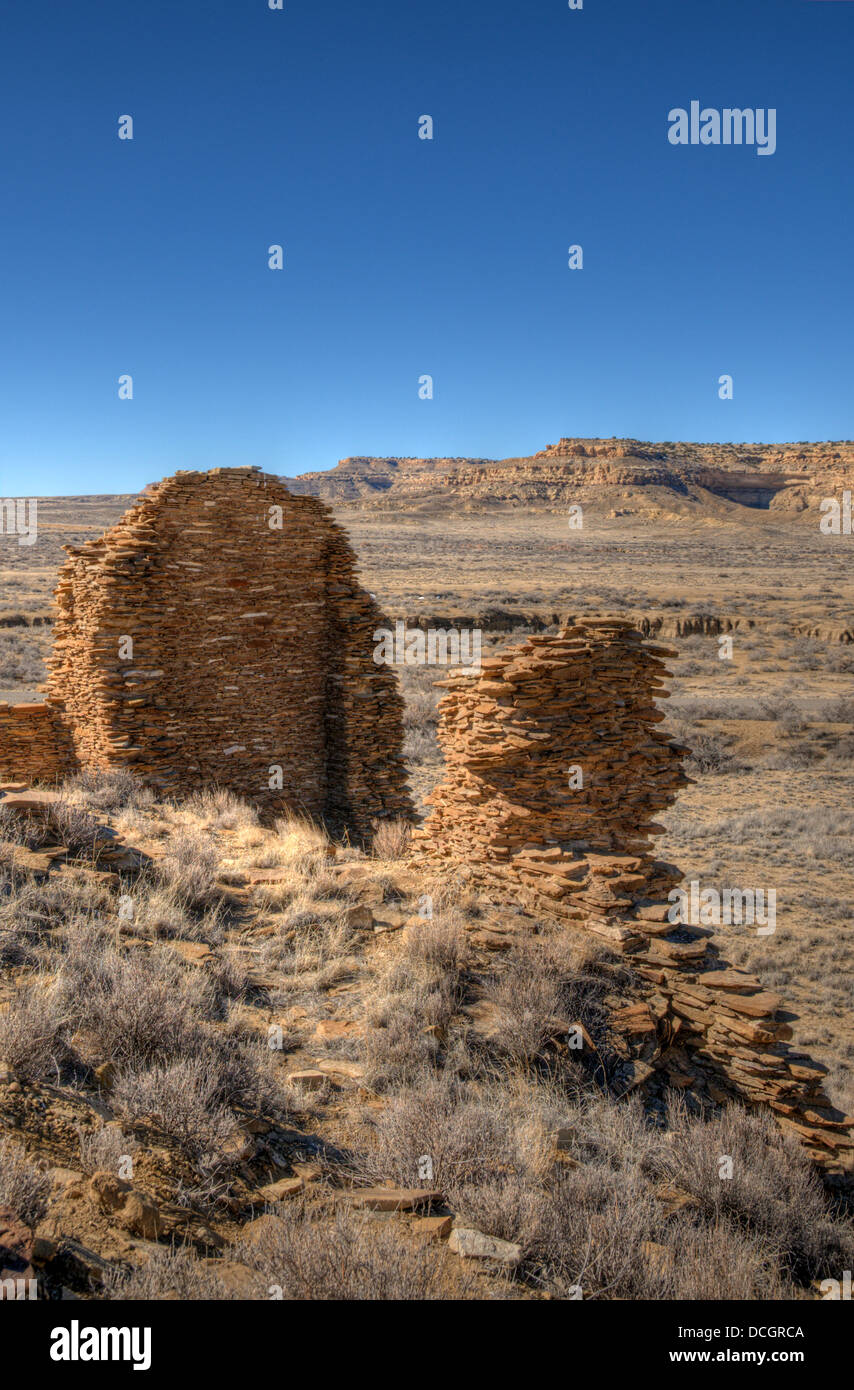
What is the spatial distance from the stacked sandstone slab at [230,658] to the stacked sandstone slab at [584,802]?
468 cm

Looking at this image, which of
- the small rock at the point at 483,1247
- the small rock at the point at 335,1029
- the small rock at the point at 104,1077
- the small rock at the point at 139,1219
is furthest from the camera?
the small rock at the point at 335,1029

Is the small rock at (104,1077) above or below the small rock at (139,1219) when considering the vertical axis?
above

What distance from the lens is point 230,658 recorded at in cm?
1140

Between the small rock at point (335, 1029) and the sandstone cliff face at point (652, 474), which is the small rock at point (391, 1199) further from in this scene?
the sandstone cliff face at point (652, 474)

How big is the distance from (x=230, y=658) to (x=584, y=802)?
641 centimetres

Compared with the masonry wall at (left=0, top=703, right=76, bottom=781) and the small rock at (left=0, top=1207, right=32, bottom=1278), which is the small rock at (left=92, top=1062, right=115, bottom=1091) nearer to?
the small rock at (left=0, top=1207, right=32, bottom=1278)

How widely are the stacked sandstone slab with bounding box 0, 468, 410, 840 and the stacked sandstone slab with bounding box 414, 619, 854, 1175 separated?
4679 mm

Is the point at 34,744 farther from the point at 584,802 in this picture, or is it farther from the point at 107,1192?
the point at 107,1192

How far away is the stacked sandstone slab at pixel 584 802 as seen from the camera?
19.0 feet

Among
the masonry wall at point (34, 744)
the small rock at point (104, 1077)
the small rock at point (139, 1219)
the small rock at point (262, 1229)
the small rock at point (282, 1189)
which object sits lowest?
the small rock at point (282, 1189)

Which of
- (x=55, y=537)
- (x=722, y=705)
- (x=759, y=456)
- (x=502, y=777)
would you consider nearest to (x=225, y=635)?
(x=502, y=777)

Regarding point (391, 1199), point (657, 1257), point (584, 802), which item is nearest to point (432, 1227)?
point (391, 1199)

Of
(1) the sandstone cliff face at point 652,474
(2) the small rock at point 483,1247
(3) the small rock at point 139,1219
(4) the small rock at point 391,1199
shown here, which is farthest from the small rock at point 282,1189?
(1) the sandstone cliff face at point 652,474
